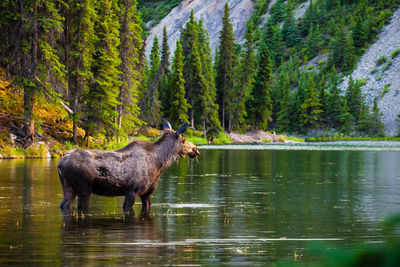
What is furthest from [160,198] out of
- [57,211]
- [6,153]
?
[6,153]

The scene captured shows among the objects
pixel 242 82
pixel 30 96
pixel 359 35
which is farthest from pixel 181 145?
pixel 359 35

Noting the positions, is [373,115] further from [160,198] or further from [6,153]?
[160,198]

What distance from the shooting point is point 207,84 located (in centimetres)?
8700

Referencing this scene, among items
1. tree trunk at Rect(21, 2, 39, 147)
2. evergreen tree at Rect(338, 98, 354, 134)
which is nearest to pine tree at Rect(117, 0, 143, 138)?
tree trunk at Rect(21, 2, 39, 147)

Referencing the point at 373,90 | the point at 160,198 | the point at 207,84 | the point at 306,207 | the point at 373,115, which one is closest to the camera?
the point at 306,207

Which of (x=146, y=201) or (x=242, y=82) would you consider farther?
(x=242, y=82)

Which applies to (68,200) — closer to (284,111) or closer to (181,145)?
(181,145)

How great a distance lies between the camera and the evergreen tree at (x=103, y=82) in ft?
137

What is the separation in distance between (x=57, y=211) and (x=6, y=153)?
2319 centimetres

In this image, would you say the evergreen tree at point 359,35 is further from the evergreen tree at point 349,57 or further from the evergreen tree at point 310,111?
the evergreen tree at point 310,111

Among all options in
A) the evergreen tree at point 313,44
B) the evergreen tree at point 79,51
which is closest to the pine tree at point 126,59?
the evergreen tree at point 79,51

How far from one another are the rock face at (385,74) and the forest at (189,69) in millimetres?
2226

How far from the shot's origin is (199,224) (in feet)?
36.9

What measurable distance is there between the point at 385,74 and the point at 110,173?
12187cm
